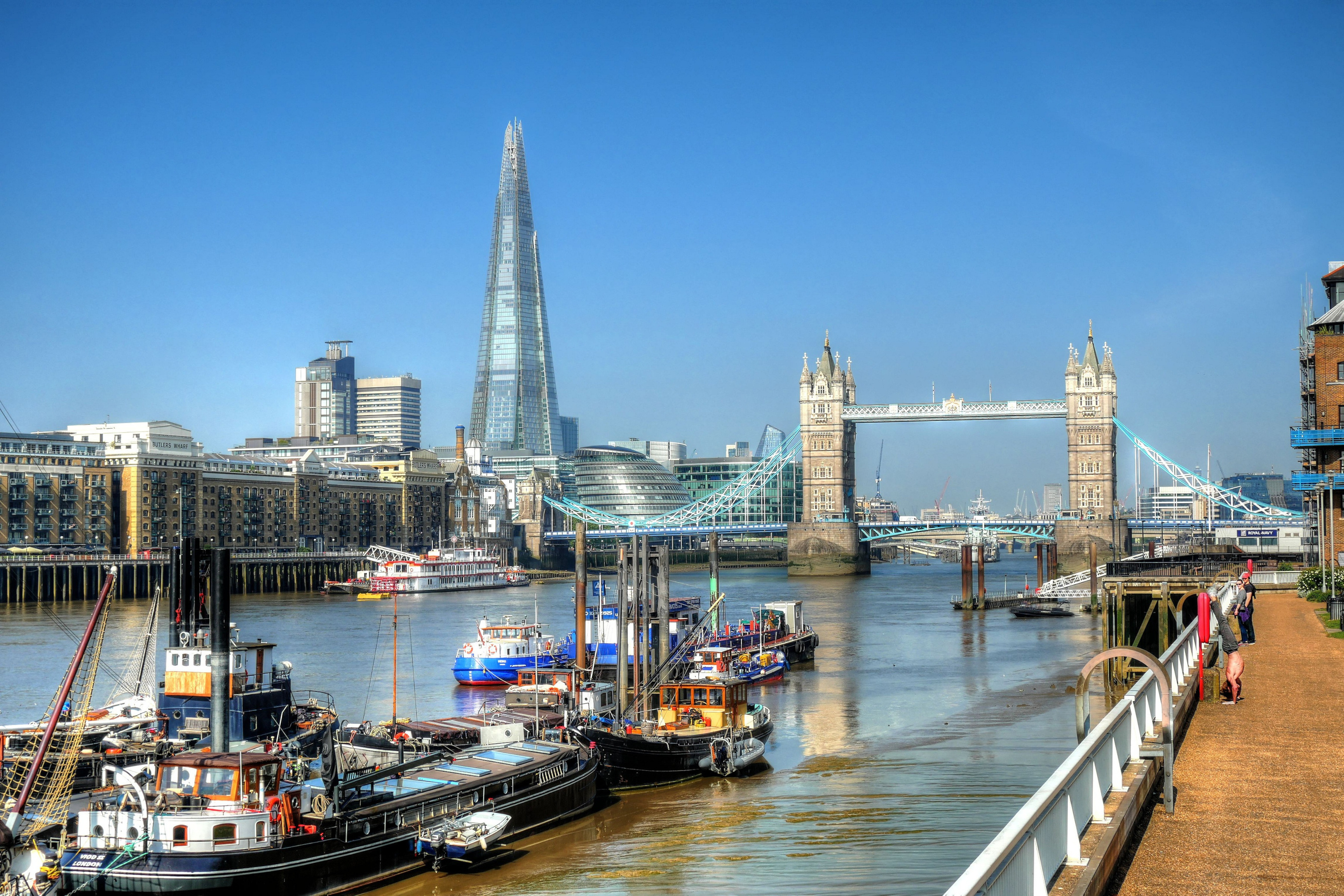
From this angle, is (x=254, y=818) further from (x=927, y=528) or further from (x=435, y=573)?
(x=927, y=528)

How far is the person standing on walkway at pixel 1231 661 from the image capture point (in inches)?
667

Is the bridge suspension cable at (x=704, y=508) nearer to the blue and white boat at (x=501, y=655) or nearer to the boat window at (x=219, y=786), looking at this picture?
the blue and white boat at (x=501, y=655)

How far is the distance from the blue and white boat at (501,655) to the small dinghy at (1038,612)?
3081 cm

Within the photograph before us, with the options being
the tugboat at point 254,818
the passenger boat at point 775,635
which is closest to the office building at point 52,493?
the passenger boat at point 775,635

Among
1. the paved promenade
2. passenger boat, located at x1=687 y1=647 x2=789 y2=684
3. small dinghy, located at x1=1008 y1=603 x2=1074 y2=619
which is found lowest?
small dinghy, located at x1=1008 y1=603 x2=1074 y2=619

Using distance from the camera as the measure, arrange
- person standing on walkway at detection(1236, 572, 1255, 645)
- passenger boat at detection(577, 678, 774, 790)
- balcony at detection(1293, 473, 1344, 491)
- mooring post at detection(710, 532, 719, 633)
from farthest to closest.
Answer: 1. mooring post at detection(710, 532, 719, 633)
2. balcony at detection(1293, 473, 1344, 491)
3. passenger boat at detection(577, 678, 774, 790)
4. person standing on walkway at detection(1236, 572, 1255, 645)

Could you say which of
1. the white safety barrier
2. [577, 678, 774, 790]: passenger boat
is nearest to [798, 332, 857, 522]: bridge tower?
[577, 678, 774, 790]: passenger boat

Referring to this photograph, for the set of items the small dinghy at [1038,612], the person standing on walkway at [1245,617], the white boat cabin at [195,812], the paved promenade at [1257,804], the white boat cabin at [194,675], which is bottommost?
the small dinghy at [1038,612]

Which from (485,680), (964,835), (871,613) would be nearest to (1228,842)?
(964,835)

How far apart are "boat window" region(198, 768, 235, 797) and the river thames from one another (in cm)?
293

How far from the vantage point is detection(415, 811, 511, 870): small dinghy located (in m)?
20.3

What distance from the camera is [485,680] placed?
4581cm

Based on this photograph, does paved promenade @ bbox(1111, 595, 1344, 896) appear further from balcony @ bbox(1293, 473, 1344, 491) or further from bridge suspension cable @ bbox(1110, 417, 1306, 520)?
bridge suspension cable @ bbox(1110, 417, 1306, 520)

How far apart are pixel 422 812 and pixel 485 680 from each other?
2518cm
